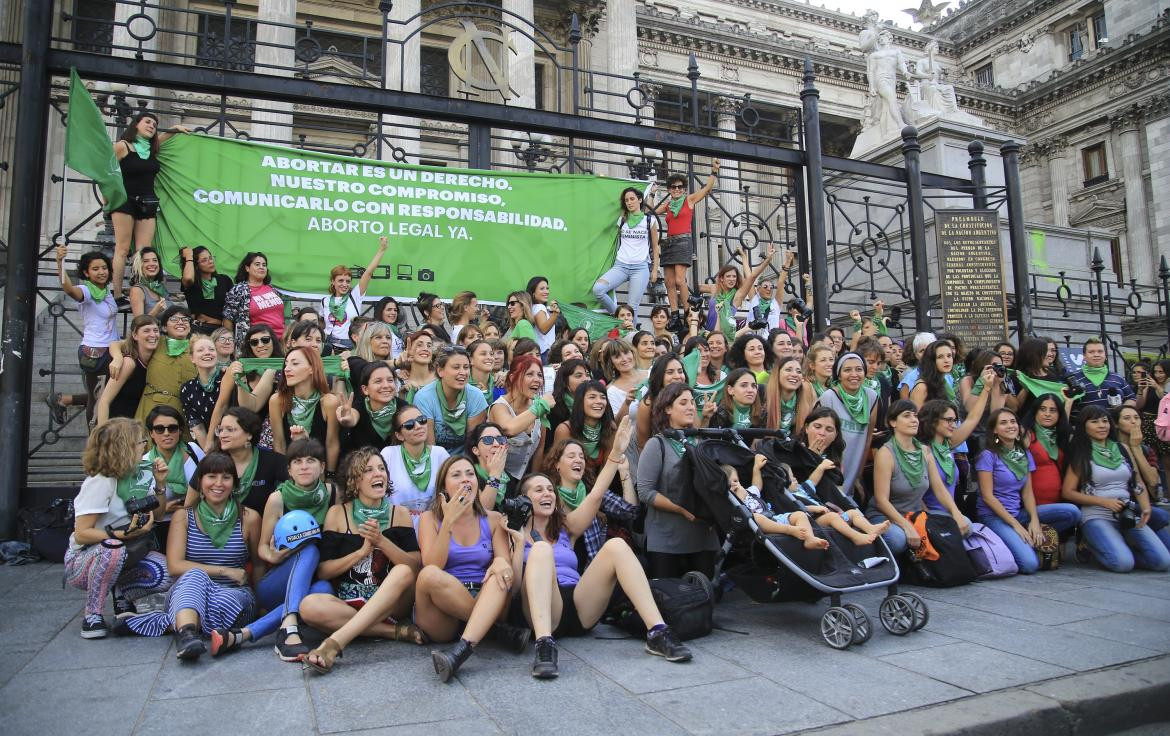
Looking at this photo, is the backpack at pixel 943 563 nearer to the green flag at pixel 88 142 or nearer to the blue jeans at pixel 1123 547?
the blue jeans at pixel 1123 547

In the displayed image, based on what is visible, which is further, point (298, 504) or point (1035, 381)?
point (1035, 381)

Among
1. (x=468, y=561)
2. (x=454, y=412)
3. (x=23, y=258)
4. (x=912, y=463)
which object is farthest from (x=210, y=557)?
(x=912, y=463)

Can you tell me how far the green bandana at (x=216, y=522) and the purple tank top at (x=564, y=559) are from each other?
6.35 feet

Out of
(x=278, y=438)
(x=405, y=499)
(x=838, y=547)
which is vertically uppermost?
(x=278, y=438)

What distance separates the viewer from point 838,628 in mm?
4629

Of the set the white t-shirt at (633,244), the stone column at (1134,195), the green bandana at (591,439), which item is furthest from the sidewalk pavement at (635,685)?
the stone column at (1134,195)

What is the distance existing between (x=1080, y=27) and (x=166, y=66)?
48.0 m

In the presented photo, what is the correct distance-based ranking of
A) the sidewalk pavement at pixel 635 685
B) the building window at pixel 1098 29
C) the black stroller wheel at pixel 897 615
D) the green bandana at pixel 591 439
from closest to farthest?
the sidewalk pavement at pixel 635 685 < the black stroller wheel at pixel 897 615 < the green bandana at pixel 591 439 < the building window at pixel 1098 29

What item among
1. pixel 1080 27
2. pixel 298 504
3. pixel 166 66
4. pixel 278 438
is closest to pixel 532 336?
pixel 278 438

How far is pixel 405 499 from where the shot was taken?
5.30m

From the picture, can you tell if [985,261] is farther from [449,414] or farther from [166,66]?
[166,66]

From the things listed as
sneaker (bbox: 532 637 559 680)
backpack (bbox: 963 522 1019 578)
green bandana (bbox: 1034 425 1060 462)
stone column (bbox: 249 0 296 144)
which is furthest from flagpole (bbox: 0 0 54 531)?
stone column (bbox: 249 0 296 144)

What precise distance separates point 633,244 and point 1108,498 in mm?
5913

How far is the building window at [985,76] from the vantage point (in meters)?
46.1
